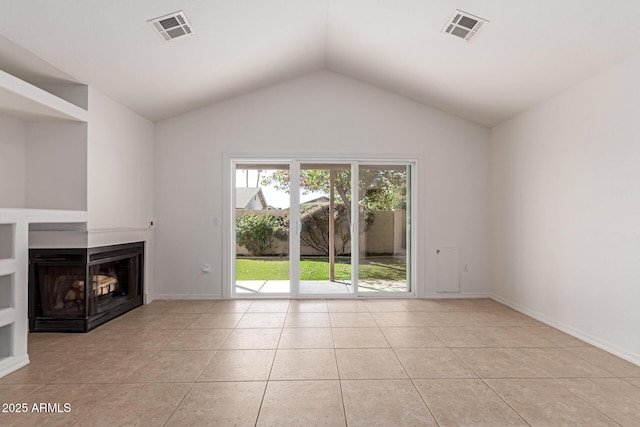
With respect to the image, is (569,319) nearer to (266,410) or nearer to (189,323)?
(266,410)

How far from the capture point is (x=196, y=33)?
3301 millimetres

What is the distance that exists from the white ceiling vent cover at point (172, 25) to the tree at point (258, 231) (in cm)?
258

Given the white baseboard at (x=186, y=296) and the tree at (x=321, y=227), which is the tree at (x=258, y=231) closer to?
the tree at (x=321, y=227)

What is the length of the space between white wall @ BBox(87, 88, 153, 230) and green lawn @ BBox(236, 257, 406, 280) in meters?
1.55

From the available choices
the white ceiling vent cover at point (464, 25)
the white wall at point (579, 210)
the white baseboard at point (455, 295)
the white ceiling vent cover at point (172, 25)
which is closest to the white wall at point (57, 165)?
the white ceiling vent cover at point (172, 25)

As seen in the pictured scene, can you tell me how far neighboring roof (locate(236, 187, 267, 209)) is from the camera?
519cm

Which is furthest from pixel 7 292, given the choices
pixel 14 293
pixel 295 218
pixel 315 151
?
pixel 315 151

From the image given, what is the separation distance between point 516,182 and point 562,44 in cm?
190

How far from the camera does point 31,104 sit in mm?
3012

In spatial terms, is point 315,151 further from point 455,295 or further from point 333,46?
point 455,295

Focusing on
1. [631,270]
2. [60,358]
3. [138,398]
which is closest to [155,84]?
[60,358]

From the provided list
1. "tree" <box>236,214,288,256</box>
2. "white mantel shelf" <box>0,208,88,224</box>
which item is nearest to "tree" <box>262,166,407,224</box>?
"tree" <box>236,214,288,256</box>

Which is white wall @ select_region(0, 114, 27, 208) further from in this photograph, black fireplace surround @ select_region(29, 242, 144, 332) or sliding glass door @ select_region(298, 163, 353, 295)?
sliding glass door @ select_region(298, 163, 353, 295)

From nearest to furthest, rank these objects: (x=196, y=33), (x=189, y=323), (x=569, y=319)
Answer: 1. (x=196, y=33)
2. (x=569, y=319)
3. (x=189, y=323)
